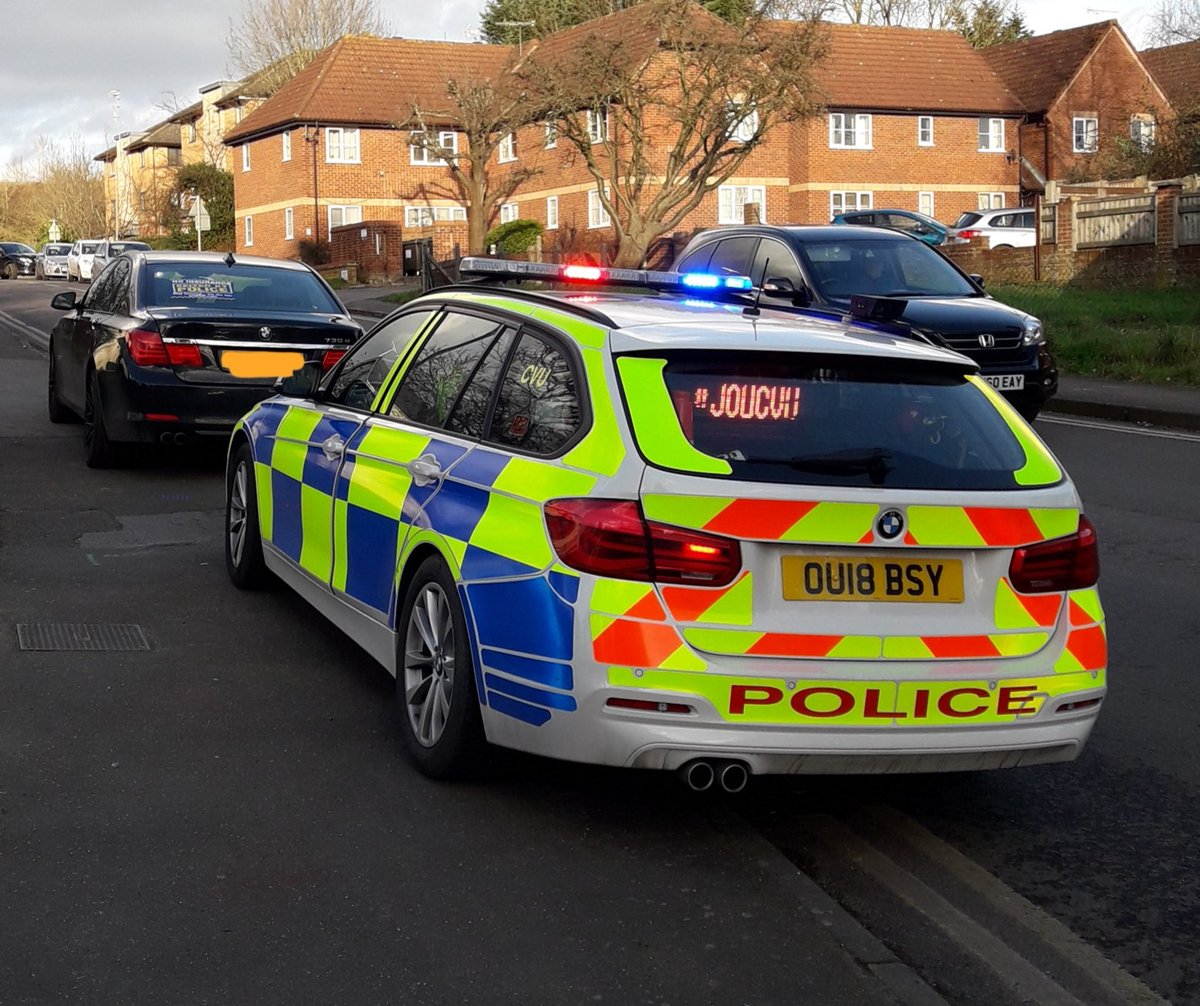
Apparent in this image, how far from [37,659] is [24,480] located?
17.2ft

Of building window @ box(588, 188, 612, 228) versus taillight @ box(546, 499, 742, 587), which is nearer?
taillight @ box(546, 499, 742, 587)

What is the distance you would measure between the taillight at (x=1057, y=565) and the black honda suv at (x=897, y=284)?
327 inches

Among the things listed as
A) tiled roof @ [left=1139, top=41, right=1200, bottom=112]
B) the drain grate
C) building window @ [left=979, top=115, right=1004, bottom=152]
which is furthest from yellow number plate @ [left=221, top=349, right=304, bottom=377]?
tiled roof @ [left=1139, top=41, right=1200, bottom=112]

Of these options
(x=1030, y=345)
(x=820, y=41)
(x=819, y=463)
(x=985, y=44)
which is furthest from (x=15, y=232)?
(x=819, y=463)

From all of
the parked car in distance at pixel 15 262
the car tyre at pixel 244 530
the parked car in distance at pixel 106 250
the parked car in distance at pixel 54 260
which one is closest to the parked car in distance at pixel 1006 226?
the parked car in distance at pixel 106 250

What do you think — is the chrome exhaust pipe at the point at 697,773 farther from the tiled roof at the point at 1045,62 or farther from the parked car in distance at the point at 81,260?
the tiled roof at the point at 1045,62

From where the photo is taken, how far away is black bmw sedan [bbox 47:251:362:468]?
11328 mm

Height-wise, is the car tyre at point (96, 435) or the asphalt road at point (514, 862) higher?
the car tyre at point (96, 435)

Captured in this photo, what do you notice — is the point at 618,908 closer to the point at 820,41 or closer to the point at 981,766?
the point at 981,766

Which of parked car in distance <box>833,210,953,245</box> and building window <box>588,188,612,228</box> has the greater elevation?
building window <box>588,188,612,228</box>

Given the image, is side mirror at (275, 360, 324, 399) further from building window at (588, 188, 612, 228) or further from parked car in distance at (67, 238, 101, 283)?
parked car in distance at (67, 238, 101, 283)

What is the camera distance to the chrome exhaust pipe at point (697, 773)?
14.7 ft

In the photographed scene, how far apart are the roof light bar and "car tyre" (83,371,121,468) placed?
6.02 m

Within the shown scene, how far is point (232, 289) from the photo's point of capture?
12.2 metres
